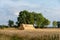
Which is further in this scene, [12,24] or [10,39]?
[12,24]

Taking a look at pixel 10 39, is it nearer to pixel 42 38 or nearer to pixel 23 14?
pixel 42 38

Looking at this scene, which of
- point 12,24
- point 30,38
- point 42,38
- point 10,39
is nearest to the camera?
point 42,38

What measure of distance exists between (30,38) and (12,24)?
216 ft

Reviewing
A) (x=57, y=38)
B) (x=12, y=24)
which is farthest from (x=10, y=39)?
(x=12, y=24)

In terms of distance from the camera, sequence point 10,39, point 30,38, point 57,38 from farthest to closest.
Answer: point 10,39 < point 30,38 < point 57,38


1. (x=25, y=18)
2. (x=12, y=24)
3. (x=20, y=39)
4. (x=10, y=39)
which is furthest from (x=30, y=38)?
(x=12, y=24)

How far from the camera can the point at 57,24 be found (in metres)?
77.1

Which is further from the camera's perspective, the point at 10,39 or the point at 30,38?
the point at 10,39

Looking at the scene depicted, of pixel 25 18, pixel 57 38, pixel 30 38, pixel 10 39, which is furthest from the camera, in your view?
pixel 25 18

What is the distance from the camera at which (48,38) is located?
8.81m

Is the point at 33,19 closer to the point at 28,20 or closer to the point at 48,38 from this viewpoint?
the point at 28,20

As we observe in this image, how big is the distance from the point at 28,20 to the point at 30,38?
6189cm

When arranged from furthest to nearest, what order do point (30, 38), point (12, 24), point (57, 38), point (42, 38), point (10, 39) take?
point (12, 24)
point (10, 39)
point (30, 38)
point (42, 38)
point (57, 38)

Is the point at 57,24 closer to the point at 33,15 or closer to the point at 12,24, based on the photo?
the point at 33,15
